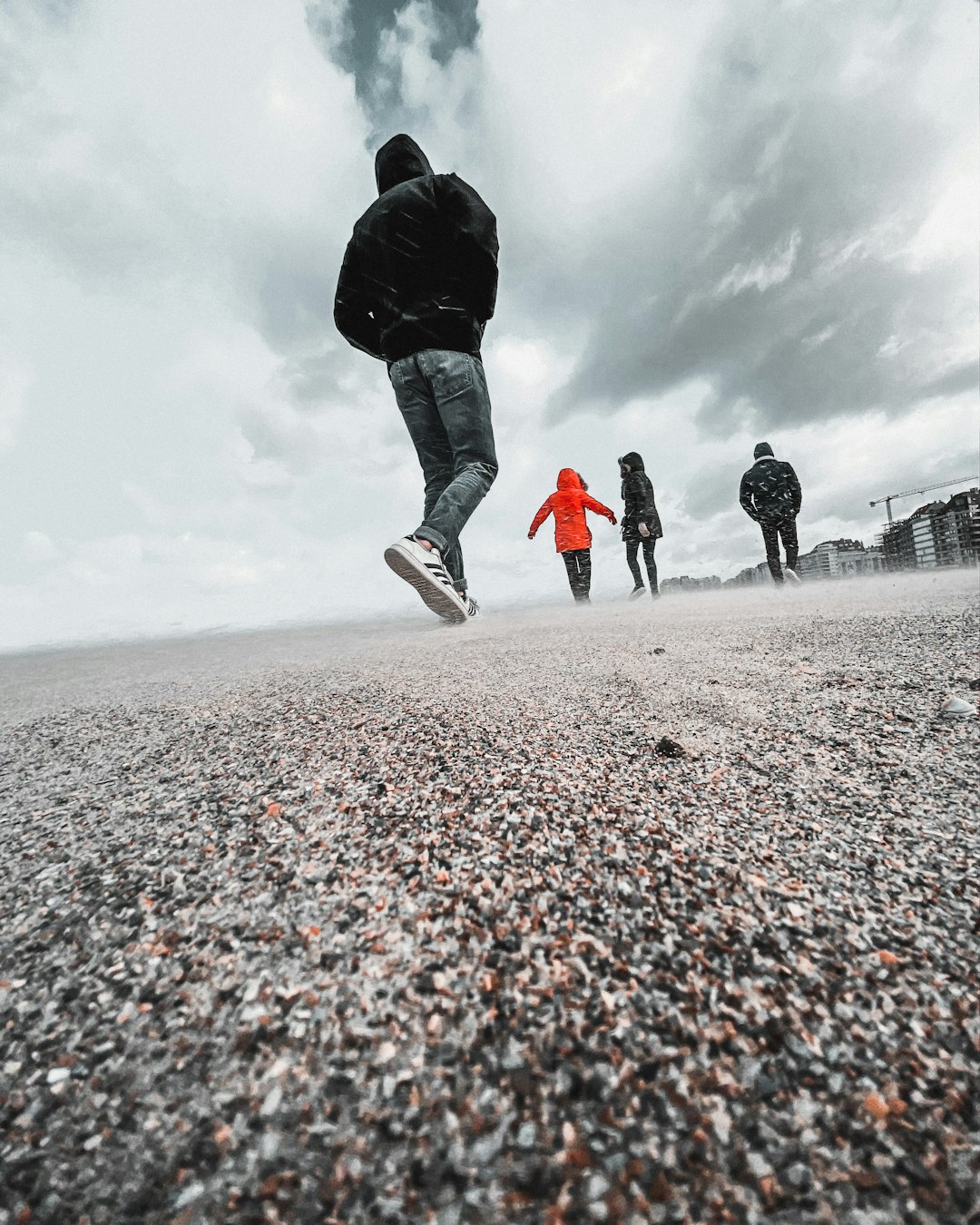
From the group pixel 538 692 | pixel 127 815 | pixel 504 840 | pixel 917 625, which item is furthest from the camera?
pixel 917 625

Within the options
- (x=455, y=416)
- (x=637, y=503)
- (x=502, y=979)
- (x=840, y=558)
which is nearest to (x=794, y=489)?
(x=637, y=503)

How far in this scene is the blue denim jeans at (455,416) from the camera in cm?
326

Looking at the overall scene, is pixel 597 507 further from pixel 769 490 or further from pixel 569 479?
pixel 769 490

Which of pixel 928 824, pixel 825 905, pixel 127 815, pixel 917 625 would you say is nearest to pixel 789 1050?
pixel 825 905

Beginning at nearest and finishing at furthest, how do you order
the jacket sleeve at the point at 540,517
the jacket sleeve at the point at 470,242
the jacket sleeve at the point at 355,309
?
1. the jacket sleeve at the point at 470,242
2. the jacket sleeve at the point at 355,309
3. the jacket sleeve at the point at 540,517

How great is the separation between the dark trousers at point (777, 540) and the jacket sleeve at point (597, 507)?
2694 mm

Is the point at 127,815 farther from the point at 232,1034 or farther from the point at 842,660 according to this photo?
the point at 842,660

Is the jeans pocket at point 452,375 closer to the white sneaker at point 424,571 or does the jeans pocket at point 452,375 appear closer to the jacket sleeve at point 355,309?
the jacket sleeve at point 355,309

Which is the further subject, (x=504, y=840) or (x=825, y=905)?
(x=504, y=840)

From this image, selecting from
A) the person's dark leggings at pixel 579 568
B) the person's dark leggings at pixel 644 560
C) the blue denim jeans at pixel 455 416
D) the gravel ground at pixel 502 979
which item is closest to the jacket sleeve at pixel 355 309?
the blue denim jeans at pixel 455 416

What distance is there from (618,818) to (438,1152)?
518 mm

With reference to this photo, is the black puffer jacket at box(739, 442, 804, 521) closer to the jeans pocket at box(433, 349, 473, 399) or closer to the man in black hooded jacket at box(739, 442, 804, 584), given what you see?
the man in black hooded jacket at box(739, 442, 804, 584)

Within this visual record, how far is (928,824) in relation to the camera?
33.4 inches

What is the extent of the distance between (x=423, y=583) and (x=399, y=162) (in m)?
3.13
